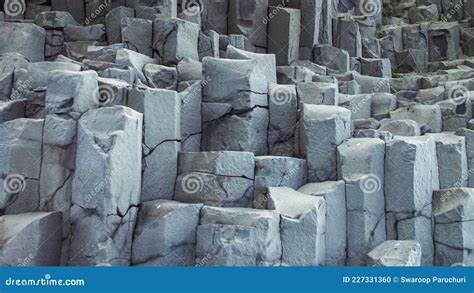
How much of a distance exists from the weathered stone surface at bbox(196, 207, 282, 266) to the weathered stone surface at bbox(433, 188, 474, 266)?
11.3 feet

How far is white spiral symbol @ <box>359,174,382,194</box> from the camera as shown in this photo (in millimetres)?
10000

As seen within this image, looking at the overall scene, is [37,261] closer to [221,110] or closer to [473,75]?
[221,110]

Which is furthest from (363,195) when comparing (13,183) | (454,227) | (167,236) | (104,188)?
(13,183)

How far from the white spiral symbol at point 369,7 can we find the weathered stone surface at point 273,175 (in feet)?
50.5

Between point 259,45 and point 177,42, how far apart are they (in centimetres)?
463

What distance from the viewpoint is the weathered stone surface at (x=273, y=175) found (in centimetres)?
992

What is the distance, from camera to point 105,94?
992 centimetres

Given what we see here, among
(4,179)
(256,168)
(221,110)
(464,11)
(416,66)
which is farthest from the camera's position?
(464,11)

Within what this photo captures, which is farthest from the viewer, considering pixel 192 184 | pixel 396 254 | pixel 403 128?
pixel 403 128

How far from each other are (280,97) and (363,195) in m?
2.89

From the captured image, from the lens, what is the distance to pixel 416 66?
22.2m

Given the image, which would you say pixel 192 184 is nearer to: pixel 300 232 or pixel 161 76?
pixel 300 232

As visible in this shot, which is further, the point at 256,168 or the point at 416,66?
the point at 416,66

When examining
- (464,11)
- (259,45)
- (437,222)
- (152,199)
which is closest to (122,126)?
(152,199)
